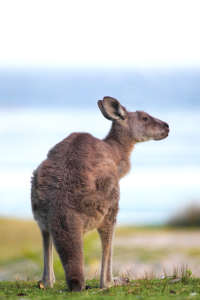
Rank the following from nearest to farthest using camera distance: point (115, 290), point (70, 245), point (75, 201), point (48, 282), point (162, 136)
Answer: point (70, 245) < point (115, 290) < point (75, 201) < point (48, 282) < point (162, 136)

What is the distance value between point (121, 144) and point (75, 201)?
2.39 m

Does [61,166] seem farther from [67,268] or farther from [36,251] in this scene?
[36,251]

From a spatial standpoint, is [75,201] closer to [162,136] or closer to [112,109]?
[112,109]

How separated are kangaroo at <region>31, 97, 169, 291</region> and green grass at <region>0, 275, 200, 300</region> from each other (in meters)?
0.24

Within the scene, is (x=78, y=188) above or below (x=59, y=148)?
below

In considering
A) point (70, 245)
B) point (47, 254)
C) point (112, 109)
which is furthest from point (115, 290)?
point (112, 109)

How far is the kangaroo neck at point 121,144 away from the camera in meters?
8.11

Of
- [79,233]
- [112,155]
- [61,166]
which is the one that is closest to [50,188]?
[61,166]

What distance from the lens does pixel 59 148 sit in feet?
22.9

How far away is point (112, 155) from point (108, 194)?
109 cm

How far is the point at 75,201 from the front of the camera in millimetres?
6340

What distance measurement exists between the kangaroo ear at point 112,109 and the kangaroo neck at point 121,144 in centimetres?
19

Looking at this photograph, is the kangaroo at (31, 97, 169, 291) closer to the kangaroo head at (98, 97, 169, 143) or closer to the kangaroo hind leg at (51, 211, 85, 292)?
the kangaroo hind leg at (51, 211, 85, 292)

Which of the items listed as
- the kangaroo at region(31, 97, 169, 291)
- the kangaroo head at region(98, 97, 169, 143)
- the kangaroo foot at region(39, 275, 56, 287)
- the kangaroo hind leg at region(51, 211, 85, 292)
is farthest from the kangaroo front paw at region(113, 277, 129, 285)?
the kangaroo head at region(98, 97, 169, 143)
